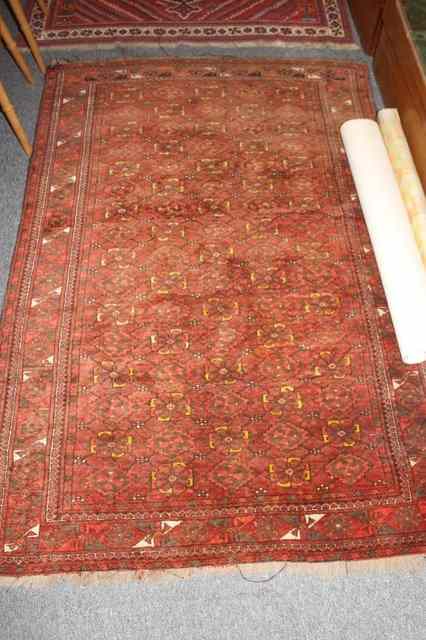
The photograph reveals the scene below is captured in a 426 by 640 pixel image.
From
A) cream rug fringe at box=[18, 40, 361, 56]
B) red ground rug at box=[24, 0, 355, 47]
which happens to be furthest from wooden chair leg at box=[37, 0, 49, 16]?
cream rug fringe at box=[18, 40, 361, 56]

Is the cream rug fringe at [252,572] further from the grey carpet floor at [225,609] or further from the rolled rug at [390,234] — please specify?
the rolled rug at [390,234]

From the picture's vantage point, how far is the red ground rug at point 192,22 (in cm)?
375

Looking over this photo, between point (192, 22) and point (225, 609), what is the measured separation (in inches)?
129

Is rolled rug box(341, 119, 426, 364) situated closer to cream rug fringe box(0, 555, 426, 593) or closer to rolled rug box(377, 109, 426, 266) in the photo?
rolled rug box(377, 109, 426, 266)

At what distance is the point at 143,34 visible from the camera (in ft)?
12.4

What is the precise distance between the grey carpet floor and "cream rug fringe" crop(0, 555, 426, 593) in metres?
0.01

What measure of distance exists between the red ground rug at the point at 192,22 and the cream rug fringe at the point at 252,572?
2.94 m

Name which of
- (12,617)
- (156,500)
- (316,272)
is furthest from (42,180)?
(12,617)

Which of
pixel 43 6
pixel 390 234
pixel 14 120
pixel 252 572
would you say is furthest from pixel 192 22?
pixel 252 572

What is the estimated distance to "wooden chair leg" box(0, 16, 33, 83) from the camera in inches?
124

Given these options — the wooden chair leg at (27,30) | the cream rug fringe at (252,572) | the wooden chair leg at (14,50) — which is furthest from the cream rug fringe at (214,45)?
the cream rug fringe at (252,572)

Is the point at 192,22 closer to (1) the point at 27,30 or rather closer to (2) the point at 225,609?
(1) the point at 27,30

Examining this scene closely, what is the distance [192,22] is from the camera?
12.5 ft

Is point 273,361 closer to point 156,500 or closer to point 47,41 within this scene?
point 156,500
